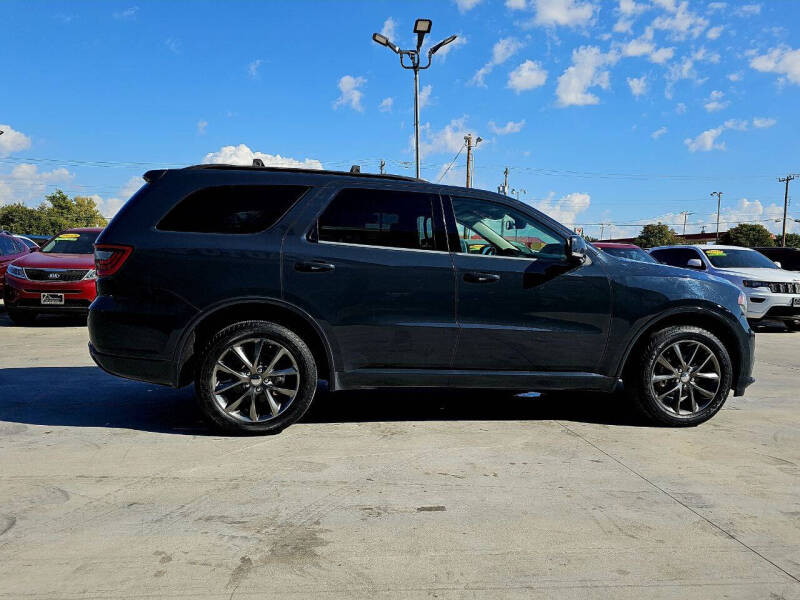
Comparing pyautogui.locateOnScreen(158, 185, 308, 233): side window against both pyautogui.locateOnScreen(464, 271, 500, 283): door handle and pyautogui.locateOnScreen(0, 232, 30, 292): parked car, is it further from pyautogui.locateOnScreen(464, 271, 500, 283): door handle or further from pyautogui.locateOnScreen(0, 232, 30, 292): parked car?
pyautogui.locateOnScreen(0, 232, 30, 292): parked car

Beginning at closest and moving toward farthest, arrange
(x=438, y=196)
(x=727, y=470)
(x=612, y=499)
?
(x=612, y=499), (x=727, y=470), (x=438, y=196)

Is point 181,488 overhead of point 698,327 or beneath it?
beneath

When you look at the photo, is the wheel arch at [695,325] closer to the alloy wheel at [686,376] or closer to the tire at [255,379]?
the alloy wheel at [686,376]

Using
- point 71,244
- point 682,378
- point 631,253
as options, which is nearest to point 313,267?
point 682,378

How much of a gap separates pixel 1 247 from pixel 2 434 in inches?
415

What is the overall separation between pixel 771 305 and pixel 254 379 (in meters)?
10.9

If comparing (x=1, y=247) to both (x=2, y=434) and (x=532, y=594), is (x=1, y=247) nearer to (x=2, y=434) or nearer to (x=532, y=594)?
(x=2, y=434)

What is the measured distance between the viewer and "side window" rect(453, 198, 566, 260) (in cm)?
443

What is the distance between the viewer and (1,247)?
1288 cm

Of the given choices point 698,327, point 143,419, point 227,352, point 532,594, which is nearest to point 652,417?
point 698,327

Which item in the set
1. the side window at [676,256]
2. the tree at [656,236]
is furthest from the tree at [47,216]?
the side window at [676,256]

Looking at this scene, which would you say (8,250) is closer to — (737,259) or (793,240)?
(737,259)

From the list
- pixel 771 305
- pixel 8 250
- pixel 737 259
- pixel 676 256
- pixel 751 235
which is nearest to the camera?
pixel 771 305

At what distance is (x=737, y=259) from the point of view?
12.9 meters
